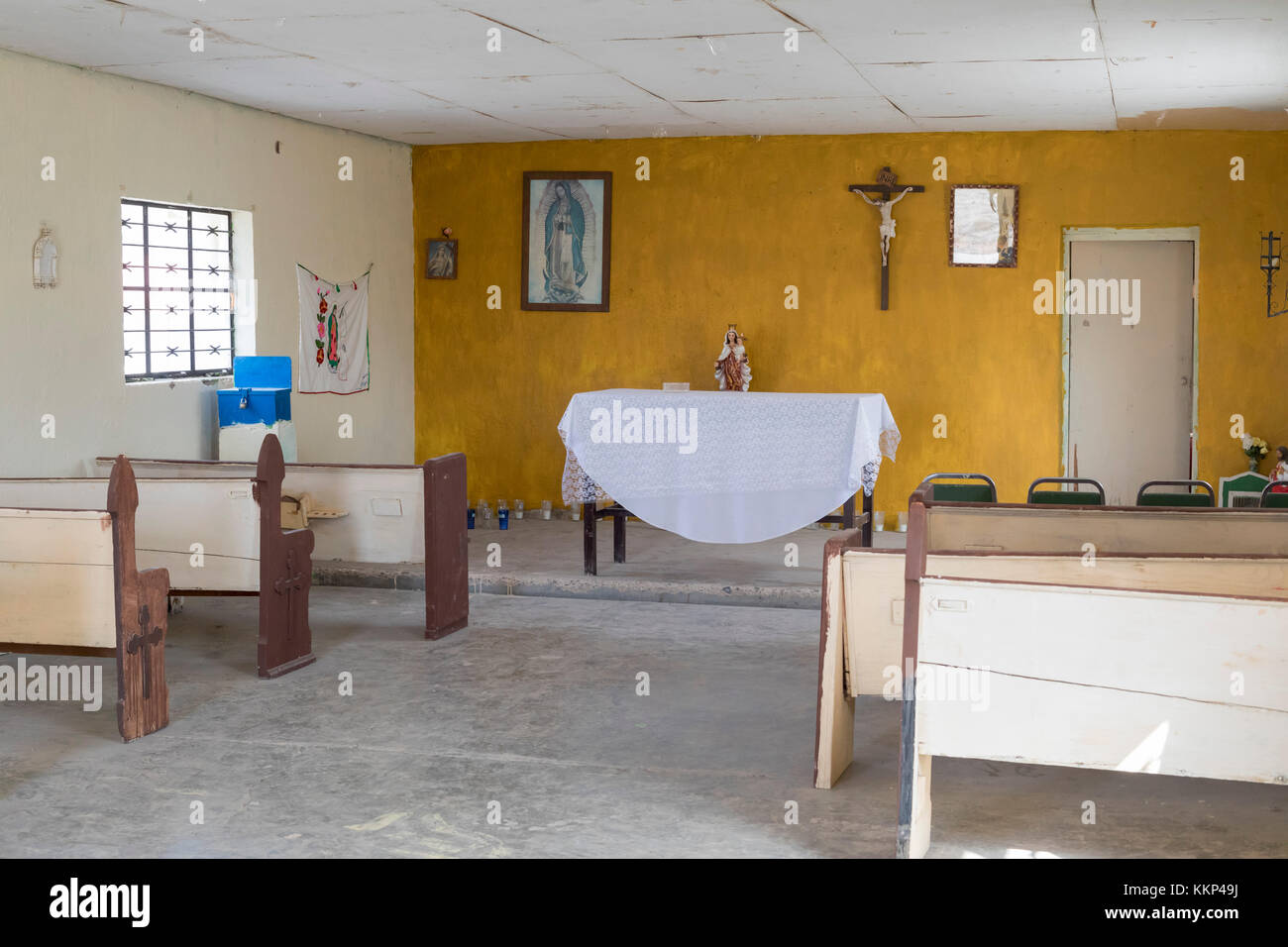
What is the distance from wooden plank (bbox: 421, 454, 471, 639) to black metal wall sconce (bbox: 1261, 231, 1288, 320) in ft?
17.9

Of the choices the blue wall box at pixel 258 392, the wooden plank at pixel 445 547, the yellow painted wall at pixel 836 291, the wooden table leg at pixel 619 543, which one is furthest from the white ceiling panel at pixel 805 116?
the wooden plank at pixel 445 547

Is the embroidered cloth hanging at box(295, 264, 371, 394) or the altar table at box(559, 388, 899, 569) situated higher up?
the embroidered cloth hanging at box(295, 264, 371, 394)

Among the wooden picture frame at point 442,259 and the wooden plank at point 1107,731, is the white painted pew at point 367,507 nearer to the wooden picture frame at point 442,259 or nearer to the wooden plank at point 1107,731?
the wooden plank at point 1107,731

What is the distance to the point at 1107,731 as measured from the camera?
340 centimetres

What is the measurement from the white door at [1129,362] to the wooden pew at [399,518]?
15.5 feet

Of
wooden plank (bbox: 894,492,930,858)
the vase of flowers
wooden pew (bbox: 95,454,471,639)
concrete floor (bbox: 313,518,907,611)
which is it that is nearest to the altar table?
concrete floor (bbox: 313,518,907,611)

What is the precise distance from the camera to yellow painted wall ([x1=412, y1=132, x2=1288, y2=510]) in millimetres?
8812

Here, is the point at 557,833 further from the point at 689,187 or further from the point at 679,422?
the point at 689,187

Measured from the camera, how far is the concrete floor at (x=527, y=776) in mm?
3803

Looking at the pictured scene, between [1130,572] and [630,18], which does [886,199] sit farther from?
[1130,572]

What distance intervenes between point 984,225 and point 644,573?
3597mm

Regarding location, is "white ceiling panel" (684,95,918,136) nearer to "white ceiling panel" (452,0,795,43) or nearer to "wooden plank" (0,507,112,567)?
"white ceiling panel" (452,0,795,43)

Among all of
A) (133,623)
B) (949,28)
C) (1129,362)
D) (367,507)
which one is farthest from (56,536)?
(1129,362)
